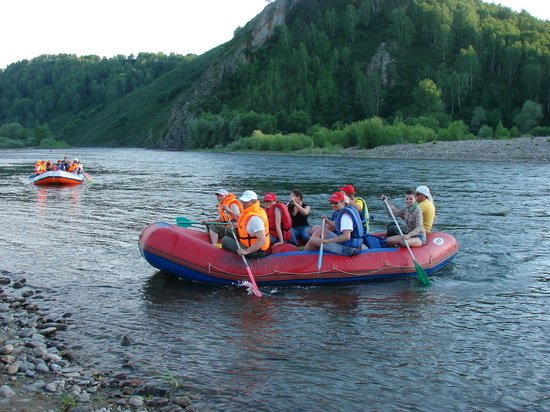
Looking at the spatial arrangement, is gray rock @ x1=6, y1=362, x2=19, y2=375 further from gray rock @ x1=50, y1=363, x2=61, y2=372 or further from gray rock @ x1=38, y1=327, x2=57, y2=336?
gray rock @ x1=38, y1=327, x2=57, y2=336

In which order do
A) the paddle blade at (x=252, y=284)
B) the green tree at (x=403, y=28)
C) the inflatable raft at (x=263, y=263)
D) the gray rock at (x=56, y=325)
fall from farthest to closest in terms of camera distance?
the green tree at (x=403, y=28) → the inflatable raft at (x=263, y=263) → the paddle blade at (x=252, y=284) → the gray rock at (x=56, y=325)

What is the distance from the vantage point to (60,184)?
31156 mm

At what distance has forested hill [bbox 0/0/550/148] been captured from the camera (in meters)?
86.8

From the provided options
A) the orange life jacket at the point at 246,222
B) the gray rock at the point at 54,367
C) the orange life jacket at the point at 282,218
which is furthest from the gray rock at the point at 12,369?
the orange life jacket at the point at 282,218

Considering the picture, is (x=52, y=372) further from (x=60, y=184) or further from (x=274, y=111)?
(x=274, y=111)

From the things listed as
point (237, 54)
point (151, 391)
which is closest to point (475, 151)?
point (151, 391)

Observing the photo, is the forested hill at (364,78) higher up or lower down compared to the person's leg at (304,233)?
higher up

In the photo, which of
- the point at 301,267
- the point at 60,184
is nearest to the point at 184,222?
the point at 301,267

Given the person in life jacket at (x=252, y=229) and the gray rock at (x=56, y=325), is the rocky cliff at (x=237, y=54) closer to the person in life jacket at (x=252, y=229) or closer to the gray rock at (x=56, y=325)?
the person in life jacket at (x=252, y=229)

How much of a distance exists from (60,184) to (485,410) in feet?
95.5

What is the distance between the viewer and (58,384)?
5.95m

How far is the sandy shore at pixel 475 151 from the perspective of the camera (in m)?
45.2

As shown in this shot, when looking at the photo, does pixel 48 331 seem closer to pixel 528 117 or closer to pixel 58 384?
pixel 58 384

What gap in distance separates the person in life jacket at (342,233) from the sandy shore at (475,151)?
3750 centimetres
